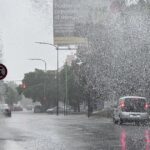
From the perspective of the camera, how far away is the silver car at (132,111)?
37.9 m

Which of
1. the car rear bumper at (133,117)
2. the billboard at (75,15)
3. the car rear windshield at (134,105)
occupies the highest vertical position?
the billboard at (75,15)

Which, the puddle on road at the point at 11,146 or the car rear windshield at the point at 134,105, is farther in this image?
the car rear windshield at the point at 134,105

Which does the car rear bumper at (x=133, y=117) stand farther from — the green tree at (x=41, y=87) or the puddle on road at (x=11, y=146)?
the green tree at (x=41, y=87)

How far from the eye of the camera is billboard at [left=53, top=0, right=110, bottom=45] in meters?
41.6

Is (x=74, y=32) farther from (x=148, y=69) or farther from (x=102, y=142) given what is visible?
(x=102, y=142)

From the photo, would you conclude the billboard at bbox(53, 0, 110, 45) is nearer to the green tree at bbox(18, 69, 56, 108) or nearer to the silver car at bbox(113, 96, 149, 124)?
the silver car at bbox(113, 96, 149, 124)

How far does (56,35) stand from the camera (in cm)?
5028

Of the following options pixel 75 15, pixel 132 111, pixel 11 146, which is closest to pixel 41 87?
pixel 75 15

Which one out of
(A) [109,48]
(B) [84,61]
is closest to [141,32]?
(A) [109,48]

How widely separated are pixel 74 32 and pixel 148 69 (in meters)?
7.60

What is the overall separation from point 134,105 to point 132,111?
50 centimetres

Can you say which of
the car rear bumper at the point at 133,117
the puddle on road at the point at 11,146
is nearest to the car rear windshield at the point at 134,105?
the car rear bumper at the point at 133,117

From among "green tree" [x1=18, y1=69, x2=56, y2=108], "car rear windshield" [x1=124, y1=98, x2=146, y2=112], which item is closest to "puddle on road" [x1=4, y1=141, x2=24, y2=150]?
"car rear windshield" [x1=124, y1=98, x2=146, y2=112]

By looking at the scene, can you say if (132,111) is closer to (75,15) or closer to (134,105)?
(134,105)
